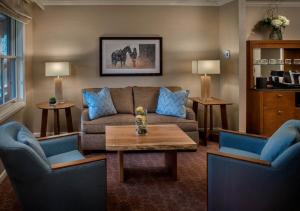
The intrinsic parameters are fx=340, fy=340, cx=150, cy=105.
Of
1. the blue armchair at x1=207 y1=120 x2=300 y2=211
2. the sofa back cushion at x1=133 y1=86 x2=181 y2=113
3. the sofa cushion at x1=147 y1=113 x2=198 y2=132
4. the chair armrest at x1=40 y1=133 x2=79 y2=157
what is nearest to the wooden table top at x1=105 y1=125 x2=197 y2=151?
the chair armrest at x1=40 y1=133 x2=79 y2=157

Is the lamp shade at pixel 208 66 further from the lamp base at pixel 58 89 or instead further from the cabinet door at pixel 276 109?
the lamp base at pixel 58 89

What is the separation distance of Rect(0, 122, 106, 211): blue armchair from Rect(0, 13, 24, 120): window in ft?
Result: 6.17

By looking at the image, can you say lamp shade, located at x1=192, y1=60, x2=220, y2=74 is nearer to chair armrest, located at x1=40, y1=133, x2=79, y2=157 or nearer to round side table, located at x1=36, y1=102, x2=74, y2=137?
round side table, located at x1=36, y1=102, x2=74, y2=137

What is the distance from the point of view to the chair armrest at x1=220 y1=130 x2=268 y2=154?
3.38 metres

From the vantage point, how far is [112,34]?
604cm

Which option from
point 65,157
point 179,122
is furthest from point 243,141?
point 65,157

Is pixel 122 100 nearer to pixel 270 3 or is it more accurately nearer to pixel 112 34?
pixel 112 34

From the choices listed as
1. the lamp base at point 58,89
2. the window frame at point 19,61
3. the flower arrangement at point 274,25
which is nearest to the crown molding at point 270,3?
the flower arrangement at point 274,25

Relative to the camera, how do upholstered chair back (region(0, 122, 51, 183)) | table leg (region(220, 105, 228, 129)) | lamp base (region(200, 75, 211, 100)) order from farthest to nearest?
lamp base (region(200, 75, 211, 100)) → table leg (region(220, 105, 228, 129)) → upholstered chair back (region(0, 122, 51, 183))

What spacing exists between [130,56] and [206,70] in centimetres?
137

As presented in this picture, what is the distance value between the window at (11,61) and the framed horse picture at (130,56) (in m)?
1.42

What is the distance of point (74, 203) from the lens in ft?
8.68

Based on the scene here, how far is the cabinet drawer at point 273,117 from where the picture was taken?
217 inches

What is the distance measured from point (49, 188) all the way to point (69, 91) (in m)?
3.66
